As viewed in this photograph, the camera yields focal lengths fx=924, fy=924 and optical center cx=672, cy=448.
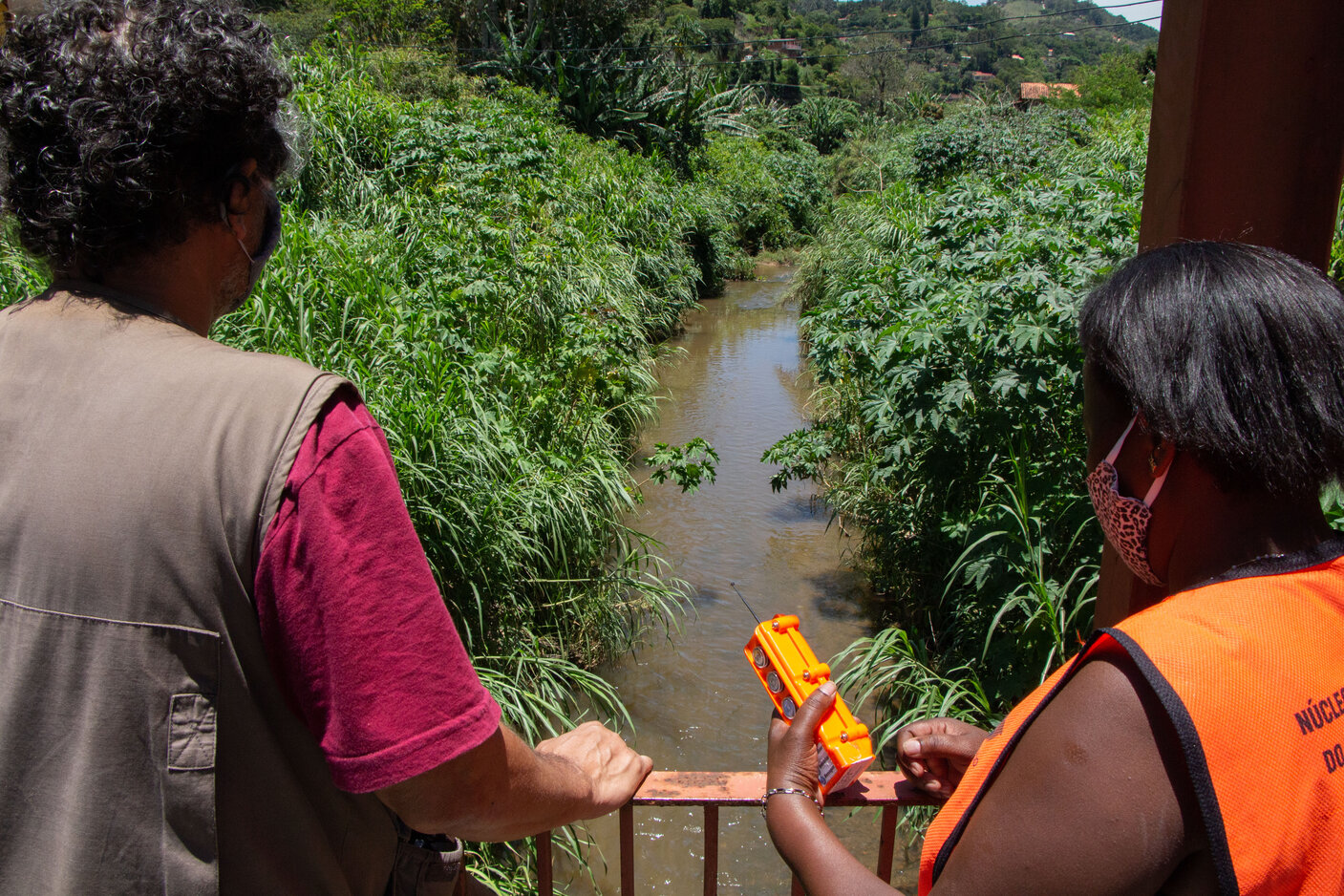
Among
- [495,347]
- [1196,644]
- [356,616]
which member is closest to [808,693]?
[1196,644]

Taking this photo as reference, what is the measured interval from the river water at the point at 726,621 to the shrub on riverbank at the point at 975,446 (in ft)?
1.46

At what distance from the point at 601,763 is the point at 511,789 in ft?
1.04

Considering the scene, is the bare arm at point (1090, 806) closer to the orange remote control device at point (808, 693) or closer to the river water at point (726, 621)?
the orange remote control device at point (808, 693)

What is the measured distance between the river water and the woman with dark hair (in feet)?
8.61

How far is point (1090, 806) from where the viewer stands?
85 cm

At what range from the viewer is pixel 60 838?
905 mm

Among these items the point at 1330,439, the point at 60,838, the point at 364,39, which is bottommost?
the point at 60,838

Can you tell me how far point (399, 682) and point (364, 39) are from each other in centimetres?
1857

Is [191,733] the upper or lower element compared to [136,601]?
lower

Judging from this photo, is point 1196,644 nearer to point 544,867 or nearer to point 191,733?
point 191,733

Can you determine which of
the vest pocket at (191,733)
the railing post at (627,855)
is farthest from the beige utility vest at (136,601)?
the railing post at (627,855)

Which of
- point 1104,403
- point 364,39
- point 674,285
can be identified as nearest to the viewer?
point 1104,403

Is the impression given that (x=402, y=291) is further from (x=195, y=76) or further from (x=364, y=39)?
(x=364, y=39)

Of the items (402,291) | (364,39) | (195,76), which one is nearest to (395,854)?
(195,76)
